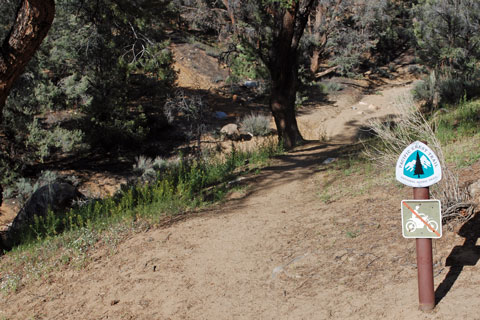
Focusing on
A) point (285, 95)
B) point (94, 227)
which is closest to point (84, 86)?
point (285, 95)

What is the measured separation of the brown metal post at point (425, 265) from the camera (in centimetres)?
346

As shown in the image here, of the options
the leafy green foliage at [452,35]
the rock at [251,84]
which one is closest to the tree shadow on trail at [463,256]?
the leafy green foliage at [452,35]

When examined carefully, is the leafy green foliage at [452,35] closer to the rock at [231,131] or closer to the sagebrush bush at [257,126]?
the sagebrush bush at [257,126]

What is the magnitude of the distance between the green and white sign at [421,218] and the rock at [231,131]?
1495cm

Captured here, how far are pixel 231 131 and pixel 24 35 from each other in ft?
42.0

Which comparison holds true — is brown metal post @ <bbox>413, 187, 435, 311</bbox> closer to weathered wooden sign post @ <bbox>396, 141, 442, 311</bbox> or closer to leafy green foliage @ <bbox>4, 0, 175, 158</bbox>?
weathered wooden sign post @ <bbox>396, 141, 442, 311</bbox>

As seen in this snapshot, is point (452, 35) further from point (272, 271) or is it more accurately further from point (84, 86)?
point (272, 271)

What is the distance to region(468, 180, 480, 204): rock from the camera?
5.00 metres

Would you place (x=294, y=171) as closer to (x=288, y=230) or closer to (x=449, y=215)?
(x=288, y=230)

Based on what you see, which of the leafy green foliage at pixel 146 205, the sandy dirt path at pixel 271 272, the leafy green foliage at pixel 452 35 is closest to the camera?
the sandy dirt path at pixel 271 272

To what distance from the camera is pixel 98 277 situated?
5297 mm

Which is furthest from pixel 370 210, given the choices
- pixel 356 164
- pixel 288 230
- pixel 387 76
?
pixel 387 76

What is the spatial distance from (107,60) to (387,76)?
18.5m

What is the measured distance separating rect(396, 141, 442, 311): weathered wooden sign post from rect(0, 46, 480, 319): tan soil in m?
0.41
